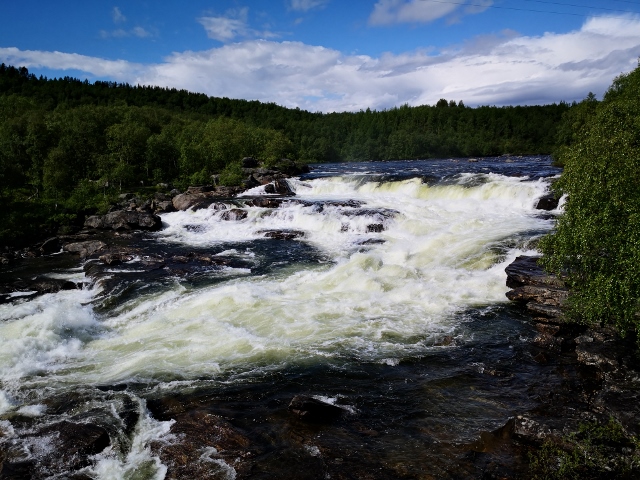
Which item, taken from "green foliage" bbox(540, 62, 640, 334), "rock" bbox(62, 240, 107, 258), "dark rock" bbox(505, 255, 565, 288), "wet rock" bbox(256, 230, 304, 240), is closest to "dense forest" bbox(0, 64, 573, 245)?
"rock" bbox(62, 240, 107, 258)

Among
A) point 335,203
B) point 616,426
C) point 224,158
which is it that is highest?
point 224,158

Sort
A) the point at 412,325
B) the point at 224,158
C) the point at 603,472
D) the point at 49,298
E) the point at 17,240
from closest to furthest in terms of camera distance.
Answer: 1. the point at 603,472
2. the point at 412,325
3. the point at 49,298
4. the point at 17,240
5. the point at 224,158

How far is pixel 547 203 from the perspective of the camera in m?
32.4

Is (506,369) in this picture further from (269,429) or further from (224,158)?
(224,158)

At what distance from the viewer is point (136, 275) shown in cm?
2406

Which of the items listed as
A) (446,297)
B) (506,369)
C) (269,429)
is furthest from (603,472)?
(446,297)

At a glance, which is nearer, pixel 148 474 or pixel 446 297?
pixel 148 474

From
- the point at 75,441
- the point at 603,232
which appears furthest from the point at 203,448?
the point at 603,232

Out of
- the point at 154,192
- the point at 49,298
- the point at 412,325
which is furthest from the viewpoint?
the point at 154,192

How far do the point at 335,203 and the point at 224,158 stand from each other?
110 feet

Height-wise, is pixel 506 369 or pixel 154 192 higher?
pixel 154 192

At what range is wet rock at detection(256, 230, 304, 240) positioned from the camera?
32.8 metres

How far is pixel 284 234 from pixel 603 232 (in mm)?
23747

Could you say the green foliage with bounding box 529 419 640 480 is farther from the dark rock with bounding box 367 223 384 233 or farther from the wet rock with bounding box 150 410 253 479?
the dark rock with bounding box 367 223 384 233
